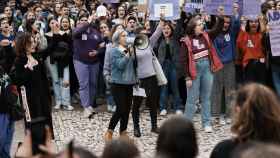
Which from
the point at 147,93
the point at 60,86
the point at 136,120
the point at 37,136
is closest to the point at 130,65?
the point at 147,93

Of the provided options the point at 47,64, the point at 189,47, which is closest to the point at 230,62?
the point at 189,47

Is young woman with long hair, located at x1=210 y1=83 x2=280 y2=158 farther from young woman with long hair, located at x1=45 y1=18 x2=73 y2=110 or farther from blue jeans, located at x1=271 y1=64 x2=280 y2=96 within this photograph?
young woman with long hair, located at x1=45 y1=18 x2=73 y2=110

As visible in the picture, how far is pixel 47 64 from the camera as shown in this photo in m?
12.1

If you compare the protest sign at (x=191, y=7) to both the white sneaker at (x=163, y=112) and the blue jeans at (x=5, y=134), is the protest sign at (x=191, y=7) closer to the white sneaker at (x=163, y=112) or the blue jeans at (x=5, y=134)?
the white sneaker at (x=163, y=112)

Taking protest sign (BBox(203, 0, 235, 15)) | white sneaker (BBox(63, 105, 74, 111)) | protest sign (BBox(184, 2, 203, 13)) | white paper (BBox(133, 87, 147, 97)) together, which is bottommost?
white sneaker (BBox(63, 105, 74, 111))

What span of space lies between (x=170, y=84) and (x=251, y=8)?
77.6 inches

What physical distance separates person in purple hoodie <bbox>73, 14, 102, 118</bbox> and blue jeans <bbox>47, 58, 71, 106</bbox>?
59 cm

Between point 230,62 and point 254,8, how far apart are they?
98 cm

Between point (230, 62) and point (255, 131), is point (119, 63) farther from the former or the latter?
point (255, 131)

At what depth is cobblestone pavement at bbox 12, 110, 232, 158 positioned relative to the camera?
8.94m

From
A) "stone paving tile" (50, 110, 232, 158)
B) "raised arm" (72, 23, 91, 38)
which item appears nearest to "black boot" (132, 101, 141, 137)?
"stone paving tile" (50, 110, 232, 158)

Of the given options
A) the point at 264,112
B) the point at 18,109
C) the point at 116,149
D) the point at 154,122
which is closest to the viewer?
the point at 116,149

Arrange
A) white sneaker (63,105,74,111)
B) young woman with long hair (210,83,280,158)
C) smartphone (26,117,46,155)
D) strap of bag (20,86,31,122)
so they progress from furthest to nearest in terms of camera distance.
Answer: white sneaker (63,105,74,111)
strap of bag (20,86,31,122)
young woman with long hair (210,83,280,158)
smartphone (26,117,46,155)

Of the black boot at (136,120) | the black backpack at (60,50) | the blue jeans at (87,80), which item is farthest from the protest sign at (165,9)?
the black boot at (136,120)
